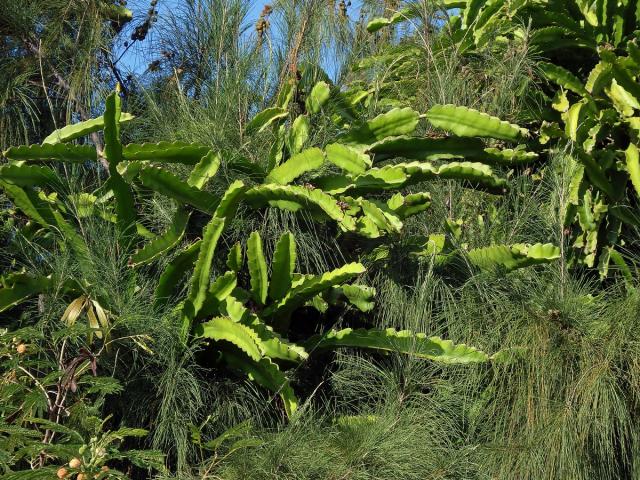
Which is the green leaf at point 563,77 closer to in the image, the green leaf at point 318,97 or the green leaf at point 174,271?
the green leaf at point 318,97

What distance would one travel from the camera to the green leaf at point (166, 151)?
3.85m

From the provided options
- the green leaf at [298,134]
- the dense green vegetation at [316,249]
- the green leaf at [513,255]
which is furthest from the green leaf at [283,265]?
the green leaf at [513,255]

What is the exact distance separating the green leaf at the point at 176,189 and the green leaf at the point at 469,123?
3.50 ft

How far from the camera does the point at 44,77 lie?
4.60m

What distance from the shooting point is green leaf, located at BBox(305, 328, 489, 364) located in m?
3.83

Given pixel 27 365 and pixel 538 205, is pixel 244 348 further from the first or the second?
pixel 538 205

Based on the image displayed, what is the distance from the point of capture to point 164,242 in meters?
3.84

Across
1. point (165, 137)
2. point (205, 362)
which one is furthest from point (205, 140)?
point (205, 362)

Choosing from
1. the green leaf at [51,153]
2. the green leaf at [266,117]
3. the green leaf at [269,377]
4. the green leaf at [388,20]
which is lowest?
the green leaf at [269,377]

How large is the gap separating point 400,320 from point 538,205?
0.86 m

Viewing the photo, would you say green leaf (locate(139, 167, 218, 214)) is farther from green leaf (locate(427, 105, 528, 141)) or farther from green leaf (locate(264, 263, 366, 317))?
green leaf (locate(427, 105, 528, 141))

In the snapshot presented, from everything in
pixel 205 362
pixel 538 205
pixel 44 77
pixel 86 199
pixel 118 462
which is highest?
pixel 44 77

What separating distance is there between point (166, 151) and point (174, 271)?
49cm

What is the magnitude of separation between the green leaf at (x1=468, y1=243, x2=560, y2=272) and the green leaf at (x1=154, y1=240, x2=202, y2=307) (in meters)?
1.19
